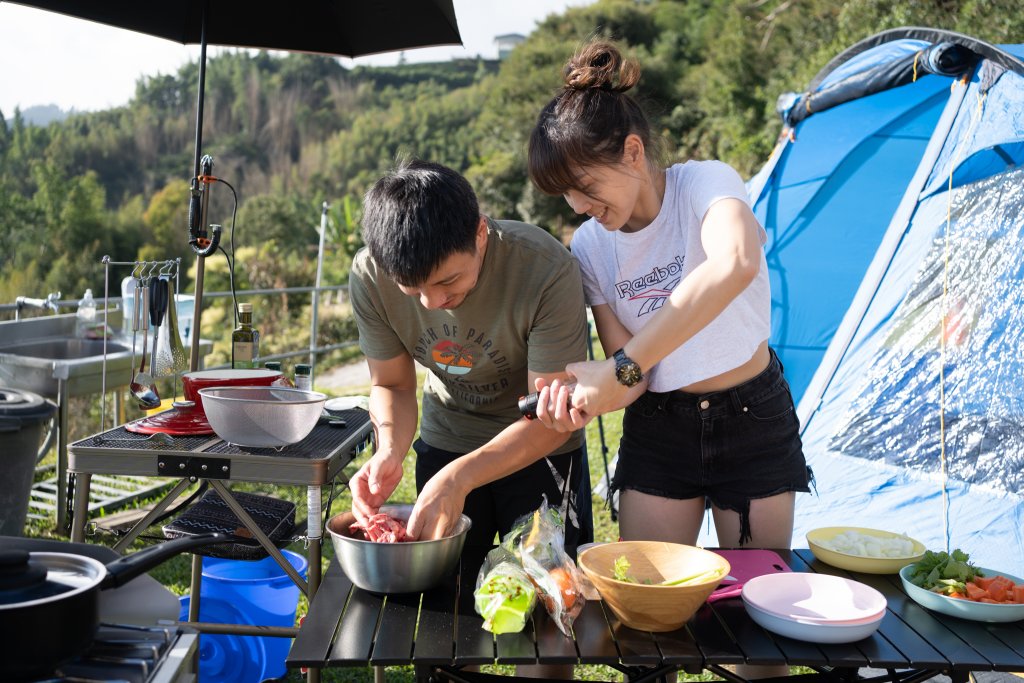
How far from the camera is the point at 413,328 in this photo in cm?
204

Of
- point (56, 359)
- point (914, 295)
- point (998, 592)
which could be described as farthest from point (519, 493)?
point (56, 359)

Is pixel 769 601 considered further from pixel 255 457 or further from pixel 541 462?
pixel 255 457

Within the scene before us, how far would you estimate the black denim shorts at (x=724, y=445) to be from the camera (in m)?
1.88

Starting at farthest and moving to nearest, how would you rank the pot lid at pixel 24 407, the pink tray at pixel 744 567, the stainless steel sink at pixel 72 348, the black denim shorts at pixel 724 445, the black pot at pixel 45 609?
the stainless steel sink at pixel 72 348, the pot lid at pixel 24 407, the black denim shorts at pixel 724 445, the pink tray at pixel 744 567, the black pot at pixel 45 609

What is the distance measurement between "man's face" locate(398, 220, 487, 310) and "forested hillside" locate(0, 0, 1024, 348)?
924 centimetres

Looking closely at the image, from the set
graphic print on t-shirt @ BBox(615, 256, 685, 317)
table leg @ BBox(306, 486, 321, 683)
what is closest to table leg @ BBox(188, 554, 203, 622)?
table leg @ BBox(306, 486, 321, 683)

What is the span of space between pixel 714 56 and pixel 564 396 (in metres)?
19.4

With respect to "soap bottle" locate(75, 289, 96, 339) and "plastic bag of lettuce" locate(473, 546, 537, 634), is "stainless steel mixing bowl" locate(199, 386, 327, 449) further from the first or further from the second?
"soap bottle" locate(75, 289, 96, 339)

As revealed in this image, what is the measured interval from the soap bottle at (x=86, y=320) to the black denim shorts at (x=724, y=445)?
10.3 ft

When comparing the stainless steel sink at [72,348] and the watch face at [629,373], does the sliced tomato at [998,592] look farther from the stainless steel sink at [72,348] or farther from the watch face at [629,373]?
the stainless steel sink at [72,348]

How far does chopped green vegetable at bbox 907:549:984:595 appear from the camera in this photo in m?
1.62

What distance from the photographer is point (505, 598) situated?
148 centimetres

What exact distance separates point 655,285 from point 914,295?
1931 millimetres

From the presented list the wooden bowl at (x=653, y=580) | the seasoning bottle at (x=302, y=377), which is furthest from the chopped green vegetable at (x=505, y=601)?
the seasoning bottle at (x=302, y=377)
